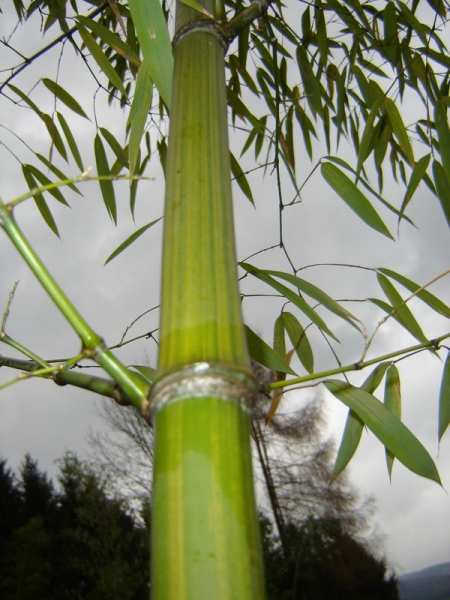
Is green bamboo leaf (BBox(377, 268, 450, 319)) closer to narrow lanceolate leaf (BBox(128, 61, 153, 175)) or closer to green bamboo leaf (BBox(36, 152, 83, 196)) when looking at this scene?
narrow lanceolate leaf (BBox(128, 61, 153, 175))

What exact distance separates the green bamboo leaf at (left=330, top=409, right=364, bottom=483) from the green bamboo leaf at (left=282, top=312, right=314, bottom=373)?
0.54ft

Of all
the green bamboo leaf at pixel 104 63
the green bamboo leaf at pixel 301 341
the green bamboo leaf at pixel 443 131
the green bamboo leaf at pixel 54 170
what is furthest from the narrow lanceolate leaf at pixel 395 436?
the green bamboo leaf at pixel 54 170

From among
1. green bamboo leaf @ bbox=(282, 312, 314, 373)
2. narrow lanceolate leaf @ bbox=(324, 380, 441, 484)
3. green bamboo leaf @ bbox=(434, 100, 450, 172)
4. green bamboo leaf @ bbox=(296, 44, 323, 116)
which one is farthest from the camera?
green bamboo leaf @ bbox=(296, 44, 323, 116)

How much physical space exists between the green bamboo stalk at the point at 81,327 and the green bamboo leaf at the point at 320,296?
315 millimetres

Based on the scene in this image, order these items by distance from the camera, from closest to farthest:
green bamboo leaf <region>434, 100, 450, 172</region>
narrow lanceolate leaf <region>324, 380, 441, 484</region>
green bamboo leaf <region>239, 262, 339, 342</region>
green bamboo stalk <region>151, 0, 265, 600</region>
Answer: green bamboo stalk <region>151, 0, 265, 600</region>, narrow lanceolate leaf <region>324, 380, 441, 484</region>, green bamboo leaf <region>239, 262, 339, 342</region>, green bamboo leaf <region>434, 100, 450, 172</region>

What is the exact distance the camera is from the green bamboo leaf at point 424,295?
73 cm

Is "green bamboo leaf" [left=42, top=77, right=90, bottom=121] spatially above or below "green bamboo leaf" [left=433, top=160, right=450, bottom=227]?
above

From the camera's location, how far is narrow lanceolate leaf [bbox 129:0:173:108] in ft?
1.27

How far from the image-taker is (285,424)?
20.3 ft

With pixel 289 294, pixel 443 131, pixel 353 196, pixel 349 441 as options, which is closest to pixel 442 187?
pixel 443 131

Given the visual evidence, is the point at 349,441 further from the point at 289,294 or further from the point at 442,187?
the point at 442,187

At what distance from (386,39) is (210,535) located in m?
1.08

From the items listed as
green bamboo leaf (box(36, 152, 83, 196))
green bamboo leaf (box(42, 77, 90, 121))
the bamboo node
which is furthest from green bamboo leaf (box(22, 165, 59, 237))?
the bamboo node

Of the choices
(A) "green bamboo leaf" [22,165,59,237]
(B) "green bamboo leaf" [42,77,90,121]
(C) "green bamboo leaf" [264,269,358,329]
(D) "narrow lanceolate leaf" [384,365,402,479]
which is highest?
(B) "green bamboo leaf" [42,77,90,121]
